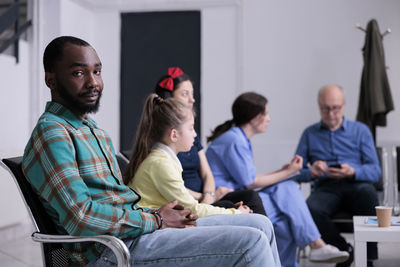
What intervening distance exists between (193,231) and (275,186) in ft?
5.46

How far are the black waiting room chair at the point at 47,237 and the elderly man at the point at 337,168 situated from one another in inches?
80.9

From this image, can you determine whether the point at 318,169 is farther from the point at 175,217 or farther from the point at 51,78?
the point at 51,78

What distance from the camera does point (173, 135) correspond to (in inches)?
89.0

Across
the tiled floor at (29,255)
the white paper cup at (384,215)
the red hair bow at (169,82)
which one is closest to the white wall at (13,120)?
the tiled floor at (29,255)

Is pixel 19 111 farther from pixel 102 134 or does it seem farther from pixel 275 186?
pixel 102 134

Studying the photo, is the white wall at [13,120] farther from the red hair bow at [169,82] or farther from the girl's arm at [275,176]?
the girl's arm at [275,176]

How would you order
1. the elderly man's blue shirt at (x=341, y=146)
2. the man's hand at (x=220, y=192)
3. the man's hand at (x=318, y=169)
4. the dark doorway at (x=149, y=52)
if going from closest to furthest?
the man's hand at (x=220, y=192)
the man's hand at (x=318, y=169)
the elderly man's blue shirt at (x=341, y=146)
the dark doorway at (x=149, y=52)

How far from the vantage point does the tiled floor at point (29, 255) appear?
3617mm

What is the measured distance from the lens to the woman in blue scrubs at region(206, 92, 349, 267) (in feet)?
10.2

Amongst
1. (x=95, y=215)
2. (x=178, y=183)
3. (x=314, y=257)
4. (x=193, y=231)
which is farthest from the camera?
(x=314, y=257)

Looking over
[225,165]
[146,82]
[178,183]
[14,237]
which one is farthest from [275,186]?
[146,82]

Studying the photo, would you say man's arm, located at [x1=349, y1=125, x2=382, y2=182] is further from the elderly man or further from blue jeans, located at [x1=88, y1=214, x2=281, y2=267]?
blue jeans, located at [x1=88, y1=214, x2=281, y2=267]

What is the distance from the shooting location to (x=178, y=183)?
6.78 ft

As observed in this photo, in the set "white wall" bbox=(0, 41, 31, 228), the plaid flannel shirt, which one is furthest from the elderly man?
"white wall" bbox=(0, 41, 31, 228)
